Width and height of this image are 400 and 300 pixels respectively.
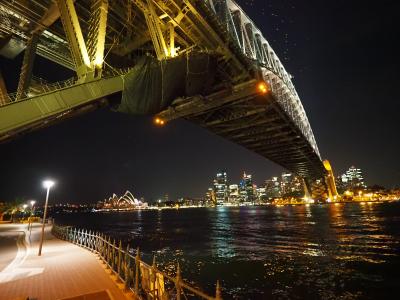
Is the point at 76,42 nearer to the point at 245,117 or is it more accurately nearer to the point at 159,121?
the point at 159,121

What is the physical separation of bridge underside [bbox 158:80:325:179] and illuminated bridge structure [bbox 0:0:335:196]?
4.4 inches

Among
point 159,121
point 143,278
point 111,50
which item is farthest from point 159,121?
point 143,278

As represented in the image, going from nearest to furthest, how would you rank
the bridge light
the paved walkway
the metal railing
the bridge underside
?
1. the metal railing
2. the paved walkway
3. the bridge light
4. the bridge underside

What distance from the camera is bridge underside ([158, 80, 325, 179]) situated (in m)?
21.1

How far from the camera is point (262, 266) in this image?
62.0ft

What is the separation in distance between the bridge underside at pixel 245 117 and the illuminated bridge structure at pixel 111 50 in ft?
0.37

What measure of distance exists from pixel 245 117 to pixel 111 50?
1790cm

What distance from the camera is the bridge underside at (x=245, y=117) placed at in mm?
21062

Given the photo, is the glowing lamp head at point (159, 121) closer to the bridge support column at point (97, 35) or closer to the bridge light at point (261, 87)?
the bridge light at point (261, 87)

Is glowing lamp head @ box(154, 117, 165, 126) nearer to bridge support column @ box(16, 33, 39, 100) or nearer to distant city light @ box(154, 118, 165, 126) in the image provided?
distant city light @ box(154, 118, 165, 126)

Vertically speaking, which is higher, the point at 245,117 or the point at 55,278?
the point at 245,117

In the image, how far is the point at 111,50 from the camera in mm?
13727

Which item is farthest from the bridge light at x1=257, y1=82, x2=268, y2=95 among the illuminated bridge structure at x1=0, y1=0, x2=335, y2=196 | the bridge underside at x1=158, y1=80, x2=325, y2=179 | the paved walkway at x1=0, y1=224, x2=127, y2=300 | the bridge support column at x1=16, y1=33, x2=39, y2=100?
the paved walkway at x1=0, y1=224, x2=127, y2=300

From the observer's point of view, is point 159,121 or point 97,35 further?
point 159,121
